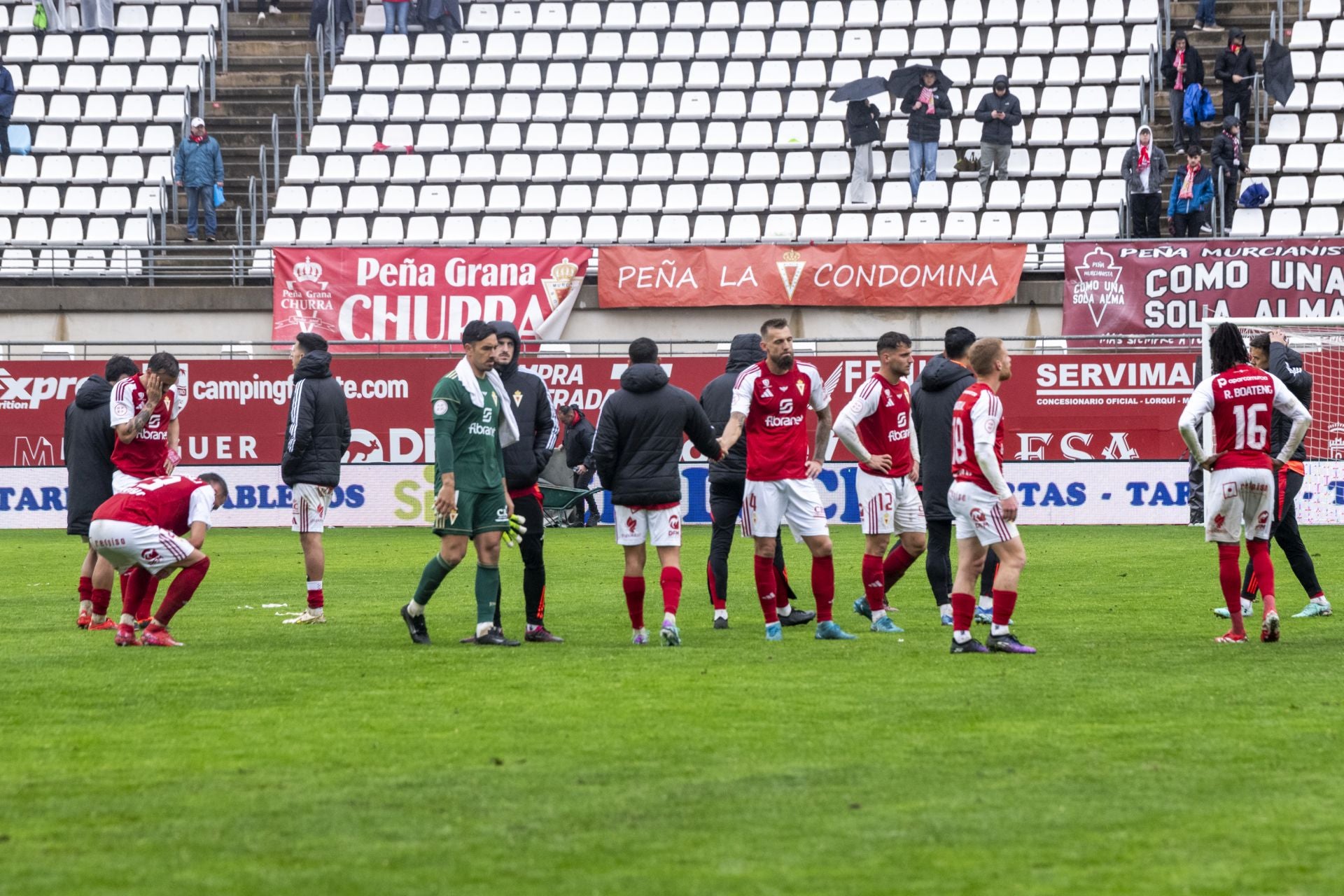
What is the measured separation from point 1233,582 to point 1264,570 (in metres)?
0.20

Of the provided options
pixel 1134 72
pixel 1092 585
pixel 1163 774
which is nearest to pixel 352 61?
pixel 1134 72

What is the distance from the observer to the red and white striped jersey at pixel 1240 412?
33.3 ft

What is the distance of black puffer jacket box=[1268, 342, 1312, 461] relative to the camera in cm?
1219

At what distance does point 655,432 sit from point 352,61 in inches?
940

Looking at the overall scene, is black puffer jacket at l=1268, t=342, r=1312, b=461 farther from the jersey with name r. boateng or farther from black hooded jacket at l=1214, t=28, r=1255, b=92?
black hooded jacket at l=1214, t=28, r=1255, b=92

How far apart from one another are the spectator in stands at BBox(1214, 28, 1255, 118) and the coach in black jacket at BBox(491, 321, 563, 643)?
2038 cm

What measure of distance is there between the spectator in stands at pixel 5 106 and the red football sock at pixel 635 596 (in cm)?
2375

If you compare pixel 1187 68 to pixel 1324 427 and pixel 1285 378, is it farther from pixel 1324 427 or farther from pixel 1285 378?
pixel 1285 378

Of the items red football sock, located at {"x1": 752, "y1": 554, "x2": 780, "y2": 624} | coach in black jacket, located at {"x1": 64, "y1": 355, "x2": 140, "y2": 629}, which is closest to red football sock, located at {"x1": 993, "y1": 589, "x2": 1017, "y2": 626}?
red football sock, located at {"x1": 752, "y1": 554, "x2": 780, "y2": 624}

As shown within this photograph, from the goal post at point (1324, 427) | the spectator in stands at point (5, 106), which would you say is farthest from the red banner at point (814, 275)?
the spectator in stands at point (5, 106)

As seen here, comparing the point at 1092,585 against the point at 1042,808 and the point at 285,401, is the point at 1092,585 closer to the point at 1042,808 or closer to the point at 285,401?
the point at 1042,808

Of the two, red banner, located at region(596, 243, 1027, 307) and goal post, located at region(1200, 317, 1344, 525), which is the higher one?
red banner, located at region(596, 243, 1027, 307)

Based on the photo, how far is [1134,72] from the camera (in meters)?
30.0

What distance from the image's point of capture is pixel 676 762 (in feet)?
21.5
